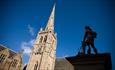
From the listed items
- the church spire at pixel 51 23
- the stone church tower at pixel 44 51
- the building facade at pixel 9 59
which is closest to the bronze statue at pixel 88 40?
the stone church tower at pixel 44 51

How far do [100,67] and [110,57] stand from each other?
1.35 feet

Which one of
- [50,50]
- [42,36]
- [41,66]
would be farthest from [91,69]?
[42,36]

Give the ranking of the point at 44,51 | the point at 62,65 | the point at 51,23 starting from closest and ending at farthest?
1. the point at 44,51
2. the point at 62,65
3. the point at 51,23

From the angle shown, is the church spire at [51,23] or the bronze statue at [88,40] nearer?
the bronze statue at [88,40]

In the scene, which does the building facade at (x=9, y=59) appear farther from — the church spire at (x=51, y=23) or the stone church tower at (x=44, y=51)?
the church spire at (x=51, y=23)

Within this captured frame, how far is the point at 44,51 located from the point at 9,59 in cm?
1127

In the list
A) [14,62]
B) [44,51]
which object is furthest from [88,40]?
[14,62]

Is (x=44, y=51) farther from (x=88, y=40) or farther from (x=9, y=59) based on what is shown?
(x=88, y=40)

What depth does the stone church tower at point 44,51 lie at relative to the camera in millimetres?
38438

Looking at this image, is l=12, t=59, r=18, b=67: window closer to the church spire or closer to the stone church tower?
the stone church tower

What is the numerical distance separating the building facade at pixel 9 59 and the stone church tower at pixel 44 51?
6173 mm

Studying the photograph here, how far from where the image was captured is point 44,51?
4003 cm

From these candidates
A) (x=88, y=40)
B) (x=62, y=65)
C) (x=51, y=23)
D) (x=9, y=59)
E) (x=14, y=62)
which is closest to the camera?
(x=88, y=40)

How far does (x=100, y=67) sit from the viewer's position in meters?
3.87
